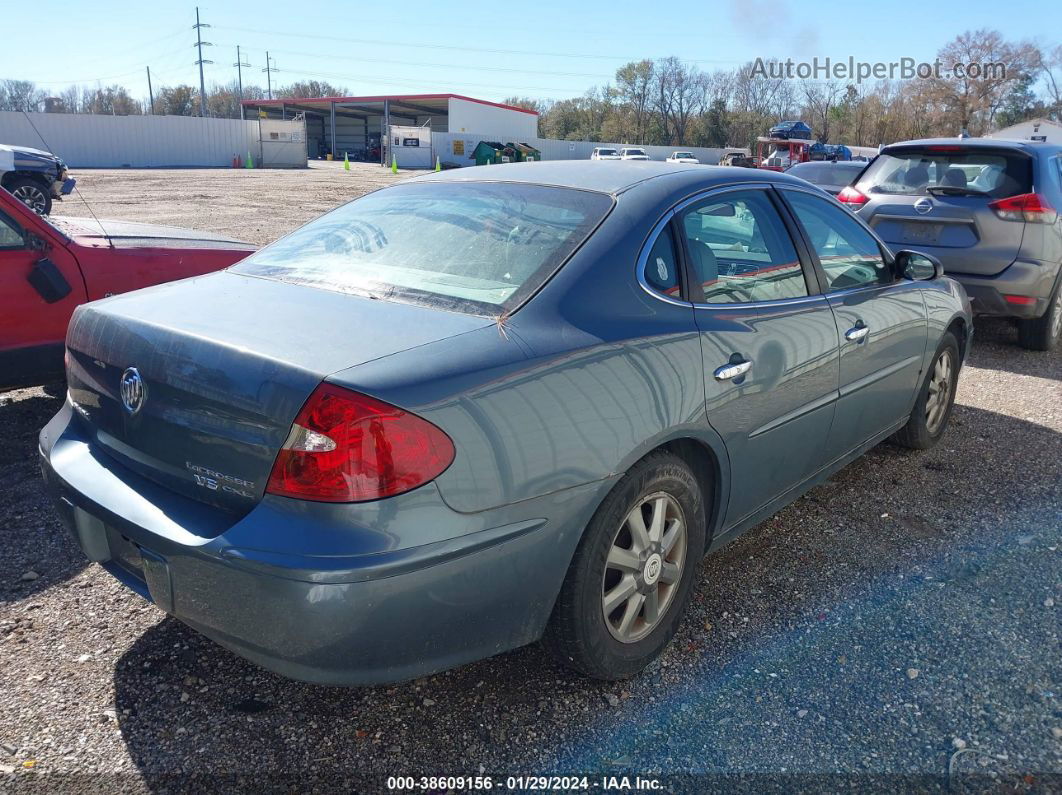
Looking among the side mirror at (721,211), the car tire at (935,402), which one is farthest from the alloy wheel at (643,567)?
the car tire at (935,402)

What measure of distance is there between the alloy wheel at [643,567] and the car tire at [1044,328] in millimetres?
5934

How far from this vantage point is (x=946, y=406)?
4.84m

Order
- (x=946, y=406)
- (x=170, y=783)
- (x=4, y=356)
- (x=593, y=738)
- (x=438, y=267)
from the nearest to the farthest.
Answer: (x=170, y=783) < (x=593, y=738) < (x=438, y=267) < (x=4, y=356) < (x=946, y=406)

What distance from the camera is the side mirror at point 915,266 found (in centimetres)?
415

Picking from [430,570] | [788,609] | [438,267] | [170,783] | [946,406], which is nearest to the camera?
[430,570]

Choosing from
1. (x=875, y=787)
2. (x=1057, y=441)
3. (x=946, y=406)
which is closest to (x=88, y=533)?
(x=875, y=787)

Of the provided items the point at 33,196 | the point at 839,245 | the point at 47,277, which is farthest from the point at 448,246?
the point at 33,196

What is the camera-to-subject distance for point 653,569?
2691mm

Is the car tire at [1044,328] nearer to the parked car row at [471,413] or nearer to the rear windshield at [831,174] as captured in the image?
the parked car row at [471,413]

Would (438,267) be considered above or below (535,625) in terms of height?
above

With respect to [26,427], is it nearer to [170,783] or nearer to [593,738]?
[170,783]

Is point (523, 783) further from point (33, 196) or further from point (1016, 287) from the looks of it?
point (33, 196)

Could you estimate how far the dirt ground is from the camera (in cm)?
1599

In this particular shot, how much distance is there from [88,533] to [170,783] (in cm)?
75
